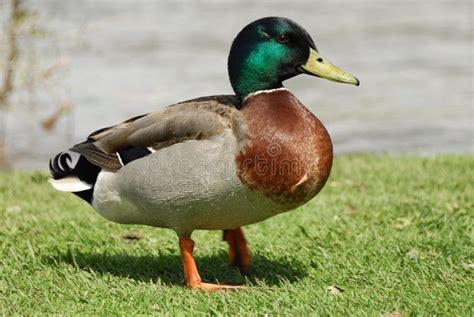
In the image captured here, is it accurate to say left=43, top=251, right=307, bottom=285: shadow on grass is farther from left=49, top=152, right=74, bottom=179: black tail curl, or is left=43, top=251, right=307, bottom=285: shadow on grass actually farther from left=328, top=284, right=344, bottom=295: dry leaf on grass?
left=49, top=152, right=74, bottom=179: black tail curl

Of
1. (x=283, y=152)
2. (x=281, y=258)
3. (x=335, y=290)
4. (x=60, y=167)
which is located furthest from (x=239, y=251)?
(x=60, y=167)

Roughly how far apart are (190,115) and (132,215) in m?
0.58

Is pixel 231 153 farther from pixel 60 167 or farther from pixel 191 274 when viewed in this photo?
pixel 60 167

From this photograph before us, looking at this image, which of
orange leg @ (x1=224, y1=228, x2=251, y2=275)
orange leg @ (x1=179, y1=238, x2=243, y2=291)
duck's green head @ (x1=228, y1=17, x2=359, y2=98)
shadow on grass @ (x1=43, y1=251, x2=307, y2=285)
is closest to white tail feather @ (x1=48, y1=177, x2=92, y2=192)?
shadow on grass @ (x1=43, y1=251, x2=307, y2=285)

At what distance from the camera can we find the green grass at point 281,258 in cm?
395

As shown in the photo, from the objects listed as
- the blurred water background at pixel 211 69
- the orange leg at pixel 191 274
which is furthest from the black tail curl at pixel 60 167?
the blurred water background at pixel 211 69

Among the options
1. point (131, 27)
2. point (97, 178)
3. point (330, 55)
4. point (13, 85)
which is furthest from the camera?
point (131, 27)

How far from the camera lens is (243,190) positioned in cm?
404

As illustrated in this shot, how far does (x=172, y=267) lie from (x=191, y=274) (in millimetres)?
463

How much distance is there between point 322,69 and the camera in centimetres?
428

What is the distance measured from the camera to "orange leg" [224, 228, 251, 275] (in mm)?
4676

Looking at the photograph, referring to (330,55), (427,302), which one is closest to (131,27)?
(330,55)

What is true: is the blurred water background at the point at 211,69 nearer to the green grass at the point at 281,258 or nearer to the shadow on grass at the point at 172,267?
the green grass at the point at 281,258

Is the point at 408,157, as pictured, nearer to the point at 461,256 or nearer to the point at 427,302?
the point at 461,256
